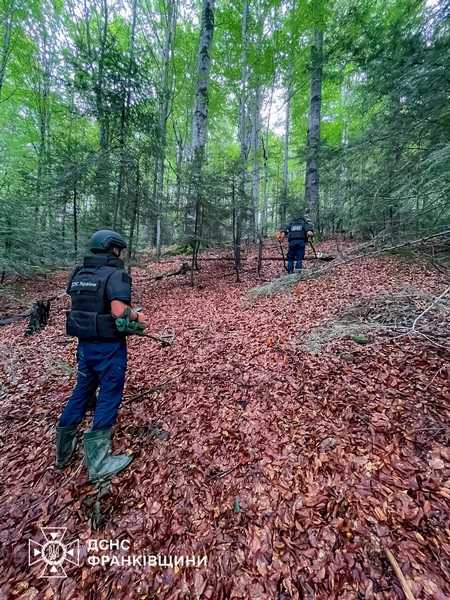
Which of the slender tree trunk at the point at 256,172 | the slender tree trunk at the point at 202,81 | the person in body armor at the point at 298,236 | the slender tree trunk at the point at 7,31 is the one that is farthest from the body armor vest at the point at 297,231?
the slender tree trunk at the point at 7,31

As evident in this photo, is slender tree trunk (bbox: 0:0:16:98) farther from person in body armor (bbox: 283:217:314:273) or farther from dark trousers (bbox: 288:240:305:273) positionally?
dark trousers (bbox: 288:240:305:273)

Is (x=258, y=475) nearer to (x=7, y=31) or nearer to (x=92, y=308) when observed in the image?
(x=92, y=308)

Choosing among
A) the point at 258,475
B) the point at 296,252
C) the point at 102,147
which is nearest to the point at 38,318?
the point at 102,147

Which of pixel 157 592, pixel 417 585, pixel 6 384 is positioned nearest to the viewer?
pixel 417 585

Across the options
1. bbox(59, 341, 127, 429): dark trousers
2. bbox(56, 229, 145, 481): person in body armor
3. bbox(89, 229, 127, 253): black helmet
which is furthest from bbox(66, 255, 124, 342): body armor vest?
bbox(89, 229, 127, 253): black helmet

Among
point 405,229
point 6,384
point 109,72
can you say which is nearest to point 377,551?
point 405,229

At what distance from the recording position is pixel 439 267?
3.36 metres

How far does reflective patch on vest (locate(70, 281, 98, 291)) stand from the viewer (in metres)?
2.58

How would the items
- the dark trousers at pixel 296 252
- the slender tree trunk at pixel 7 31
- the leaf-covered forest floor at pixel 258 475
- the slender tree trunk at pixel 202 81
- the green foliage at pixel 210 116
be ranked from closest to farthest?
the leaf-covered forest floor at pixel 258 475 → the green foliage at pixel 210 116 → the dark trousers at pixel 296 252 → the slender tree trunk at pixel 202 81 → the slender tree trunk at pixel 7 31

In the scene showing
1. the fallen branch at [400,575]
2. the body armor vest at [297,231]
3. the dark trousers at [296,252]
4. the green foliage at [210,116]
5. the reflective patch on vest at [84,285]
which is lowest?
the fallen branch at [400,575]

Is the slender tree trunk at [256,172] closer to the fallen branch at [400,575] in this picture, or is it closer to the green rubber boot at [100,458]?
the green rubber boot at [100,458]

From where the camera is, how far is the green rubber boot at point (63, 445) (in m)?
2.72

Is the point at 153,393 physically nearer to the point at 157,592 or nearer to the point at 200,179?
the point at 157,592

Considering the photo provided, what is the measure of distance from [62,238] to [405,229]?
38.1 feet
